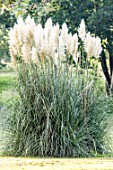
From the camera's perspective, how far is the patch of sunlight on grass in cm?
781

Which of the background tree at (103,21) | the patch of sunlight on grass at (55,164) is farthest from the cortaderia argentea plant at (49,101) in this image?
the background tree at (103,21)

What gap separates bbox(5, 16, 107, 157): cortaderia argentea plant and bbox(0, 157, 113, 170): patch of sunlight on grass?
511 mm

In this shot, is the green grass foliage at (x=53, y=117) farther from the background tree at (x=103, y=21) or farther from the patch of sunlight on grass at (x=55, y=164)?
the background tree at (x=103, y=21)

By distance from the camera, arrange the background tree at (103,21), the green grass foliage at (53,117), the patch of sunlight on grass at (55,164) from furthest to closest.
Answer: the background tree at (103,21) → the green grass foliage at (53,117) → the patch of sunlight on grass at (55,164)

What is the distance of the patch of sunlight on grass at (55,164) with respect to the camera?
7812 mm

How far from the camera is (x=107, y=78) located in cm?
2053

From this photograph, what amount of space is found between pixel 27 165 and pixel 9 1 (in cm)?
1137

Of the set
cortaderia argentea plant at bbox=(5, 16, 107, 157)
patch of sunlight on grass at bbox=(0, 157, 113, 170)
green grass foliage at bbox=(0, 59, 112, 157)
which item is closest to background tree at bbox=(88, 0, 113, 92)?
cortaderia argentea plant at bbox=(5, 16, 107, 157)

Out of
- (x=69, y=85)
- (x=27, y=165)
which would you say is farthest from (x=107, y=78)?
(x=27, y=165)

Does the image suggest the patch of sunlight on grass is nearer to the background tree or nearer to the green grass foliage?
the green grass foliage

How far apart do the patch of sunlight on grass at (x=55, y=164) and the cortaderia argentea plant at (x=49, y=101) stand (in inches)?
20.1

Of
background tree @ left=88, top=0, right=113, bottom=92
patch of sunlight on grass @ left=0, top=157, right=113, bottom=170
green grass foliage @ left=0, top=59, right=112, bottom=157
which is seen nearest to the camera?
patch of sunlight on grass @ left=0, top=157, right=113, bottom=170

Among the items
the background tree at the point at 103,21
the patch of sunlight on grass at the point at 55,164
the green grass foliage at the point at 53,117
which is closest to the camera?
the patch of sunlight on grass at the point at 55,164

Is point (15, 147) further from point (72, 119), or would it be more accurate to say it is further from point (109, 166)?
point (109, 166)
